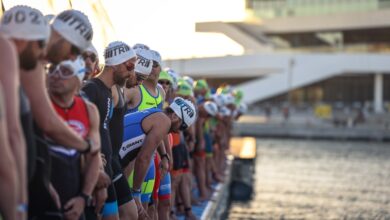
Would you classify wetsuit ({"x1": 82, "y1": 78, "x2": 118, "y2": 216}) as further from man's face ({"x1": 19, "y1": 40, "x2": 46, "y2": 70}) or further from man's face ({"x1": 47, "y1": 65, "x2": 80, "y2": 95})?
man's face ({"x1": 19, "y1": 40, "x2": 46, "y2": 70})

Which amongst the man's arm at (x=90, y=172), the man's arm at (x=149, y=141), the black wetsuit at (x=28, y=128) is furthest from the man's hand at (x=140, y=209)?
the black wetsuit at (x=28, y=128)

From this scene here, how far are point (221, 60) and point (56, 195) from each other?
52.4 m

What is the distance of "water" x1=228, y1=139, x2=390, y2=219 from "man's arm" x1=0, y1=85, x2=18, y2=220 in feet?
30.0

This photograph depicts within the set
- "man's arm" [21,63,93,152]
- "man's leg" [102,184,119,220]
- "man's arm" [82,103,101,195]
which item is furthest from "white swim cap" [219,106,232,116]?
"man's arm" [21,63,93,152]

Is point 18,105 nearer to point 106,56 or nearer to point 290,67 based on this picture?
point 106,56

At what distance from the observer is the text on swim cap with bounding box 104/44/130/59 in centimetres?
518

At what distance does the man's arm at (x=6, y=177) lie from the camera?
116 inches

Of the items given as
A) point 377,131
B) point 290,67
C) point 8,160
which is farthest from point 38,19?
point 290,67

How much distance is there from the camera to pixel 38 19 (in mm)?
3430

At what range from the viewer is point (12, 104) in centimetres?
307

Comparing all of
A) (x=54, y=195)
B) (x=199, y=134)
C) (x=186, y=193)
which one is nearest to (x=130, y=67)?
(x=54, y=195)

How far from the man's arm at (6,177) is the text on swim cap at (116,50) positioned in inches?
87.6

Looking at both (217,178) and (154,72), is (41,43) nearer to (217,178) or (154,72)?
(154,72)

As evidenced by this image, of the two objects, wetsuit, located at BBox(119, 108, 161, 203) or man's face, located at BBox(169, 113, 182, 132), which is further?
man's face, located at BBox(169, 113, 182, 132)
